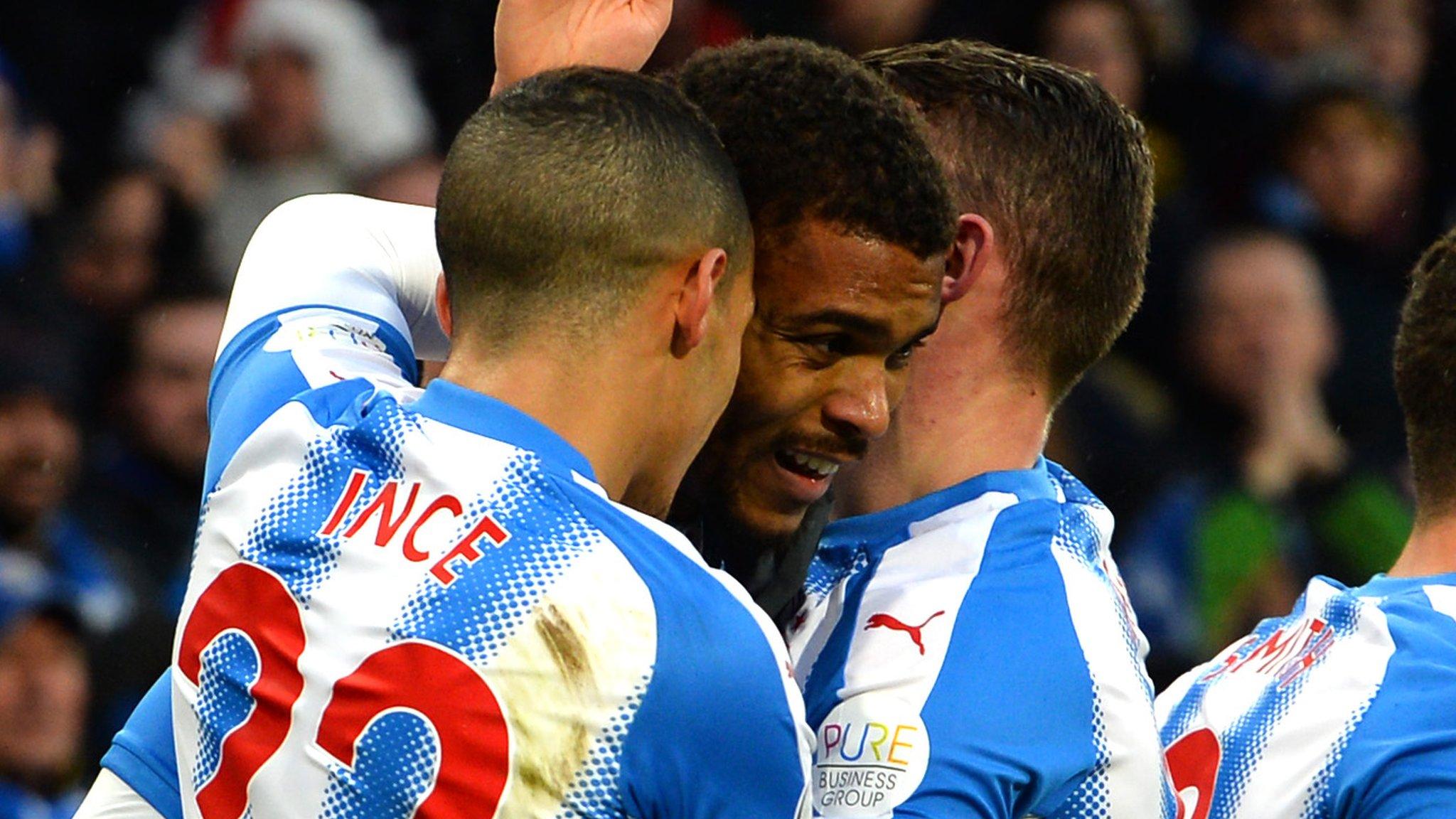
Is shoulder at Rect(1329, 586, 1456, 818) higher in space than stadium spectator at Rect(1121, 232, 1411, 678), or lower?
higher

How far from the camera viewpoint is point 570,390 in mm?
1961

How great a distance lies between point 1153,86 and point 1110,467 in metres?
1.61

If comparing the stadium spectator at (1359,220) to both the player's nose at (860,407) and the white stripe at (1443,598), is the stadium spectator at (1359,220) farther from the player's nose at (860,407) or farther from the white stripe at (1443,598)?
the player's nose at (860,407)

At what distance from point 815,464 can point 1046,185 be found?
47 cm

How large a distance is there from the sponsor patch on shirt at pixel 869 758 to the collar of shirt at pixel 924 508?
0.26m

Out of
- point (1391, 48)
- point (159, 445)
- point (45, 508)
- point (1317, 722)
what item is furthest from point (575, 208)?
point (1391, 48)

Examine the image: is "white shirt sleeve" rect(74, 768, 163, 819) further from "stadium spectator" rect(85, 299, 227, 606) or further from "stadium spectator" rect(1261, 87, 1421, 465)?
"stadium spectator" rect(1261, 87, 1421, 465)

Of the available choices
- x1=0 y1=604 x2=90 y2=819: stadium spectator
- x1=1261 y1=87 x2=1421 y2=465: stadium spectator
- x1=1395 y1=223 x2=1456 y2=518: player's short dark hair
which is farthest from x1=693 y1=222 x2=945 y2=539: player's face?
x1=1261 y1=87 x2=1421 y2=465: stadium spectator

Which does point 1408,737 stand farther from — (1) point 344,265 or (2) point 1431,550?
(1) point 344,265

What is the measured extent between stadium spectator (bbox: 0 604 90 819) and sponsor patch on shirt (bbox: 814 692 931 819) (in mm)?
3807

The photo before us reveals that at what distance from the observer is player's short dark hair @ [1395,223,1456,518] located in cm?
277

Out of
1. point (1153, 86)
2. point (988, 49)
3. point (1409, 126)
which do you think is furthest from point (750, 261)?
point (1409, 126)

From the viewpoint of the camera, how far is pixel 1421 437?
2820 millimetres

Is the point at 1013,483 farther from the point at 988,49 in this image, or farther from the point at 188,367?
the point at 188,367
